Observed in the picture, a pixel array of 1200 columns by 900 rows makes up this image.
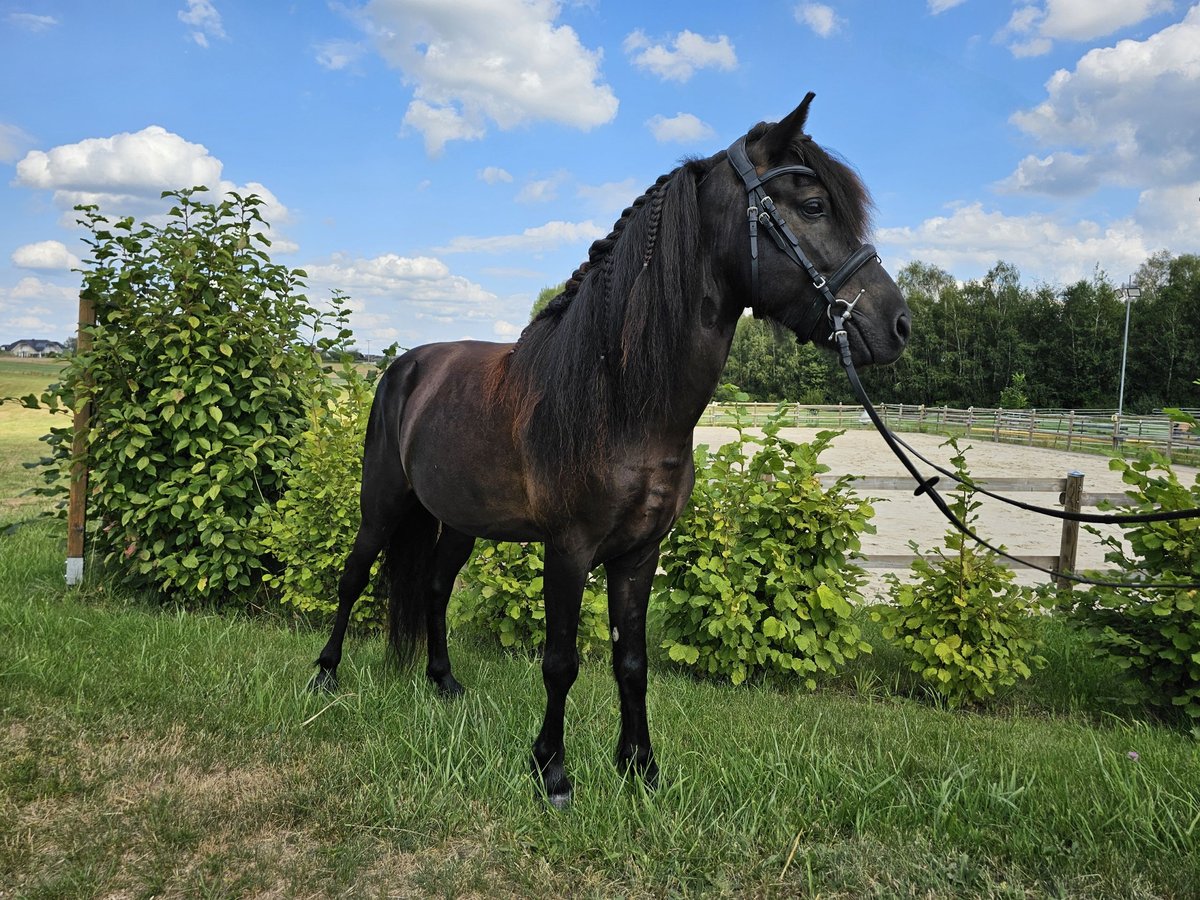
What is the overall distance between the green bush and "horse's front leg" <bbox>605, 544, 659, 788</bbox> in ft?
5.01

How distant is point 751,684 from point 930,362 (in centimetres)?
6144

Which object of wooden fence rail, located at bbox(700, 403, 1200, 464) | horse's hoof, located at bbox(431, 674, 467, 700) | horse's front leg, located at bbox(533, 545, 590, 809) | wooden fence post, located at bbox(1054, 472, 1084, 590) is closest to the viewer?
horse's front leg, located at bbox(533, 545, 590, 809)

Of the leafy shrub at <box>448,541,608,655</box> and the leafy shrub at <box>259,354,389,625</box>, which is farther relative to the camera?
the leafy shrub at <box>259,354,389,625</box>

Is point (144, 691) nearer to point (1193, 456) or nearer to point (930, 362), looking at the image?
point (1193, 456)

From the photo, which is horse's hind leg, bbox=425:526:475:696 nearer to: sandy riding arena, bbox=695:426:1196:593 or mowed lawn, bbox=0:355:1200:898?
mowed lawn, bbox=0:355:1200:898

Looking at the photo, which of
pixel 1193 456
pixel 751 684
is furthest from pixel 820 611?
pixel 1193 456

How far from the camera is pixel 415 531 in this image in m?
4.40

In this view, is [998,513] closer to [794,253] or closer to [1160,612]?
[1160,612]

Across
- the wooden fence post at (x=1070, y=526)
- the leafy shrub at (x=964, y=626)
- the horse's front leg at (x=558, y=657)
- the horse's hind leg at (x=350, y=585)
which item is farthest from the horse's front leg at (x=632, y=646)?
the wooden fence post at (x=1070, y=526)

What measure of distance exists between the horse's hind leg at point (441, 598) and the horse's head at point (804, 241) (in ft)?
8.04

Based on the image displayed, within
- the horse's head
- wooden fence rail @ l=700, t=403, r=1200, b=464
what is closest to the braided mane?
the horse's head

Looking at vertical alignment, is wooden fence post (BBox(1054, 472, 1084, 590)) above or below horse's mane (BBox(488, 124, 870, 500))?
below

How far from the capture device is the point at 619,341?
9.09 feet

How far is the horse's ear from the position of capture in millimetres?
2436
